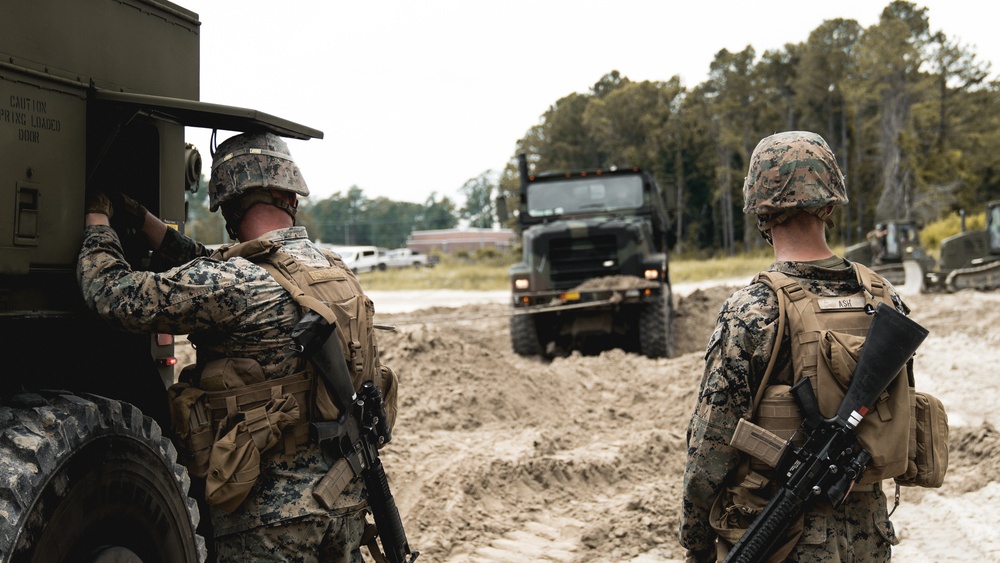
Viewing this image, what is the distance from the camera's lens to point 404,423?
7.62 m

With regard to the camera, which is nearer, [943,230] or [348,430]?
[348,430]

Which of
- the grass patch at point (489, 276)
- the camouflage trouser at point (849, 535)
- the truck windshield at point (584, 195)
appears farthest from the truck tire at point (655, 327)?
the grass patch at point (489, 276)

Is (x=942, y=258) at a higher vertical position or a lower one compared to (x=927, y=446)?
higher

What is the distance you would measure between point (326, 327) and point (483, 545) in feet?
9.46

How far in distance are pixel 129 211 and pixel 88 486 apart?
0.85 meters

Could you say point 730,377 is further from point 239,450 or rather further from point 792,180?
point 239,450

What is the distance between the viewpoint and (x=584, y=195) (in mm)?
12117

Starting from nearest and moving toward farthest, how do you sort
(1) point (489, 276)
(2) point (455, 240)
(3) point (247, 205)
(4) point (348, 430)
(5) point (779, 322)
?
(5) point (779, 322) < (4) point (348, 430) < (3) point (247, 205) < (1) point (489, 276) < (2) point (455, 240)

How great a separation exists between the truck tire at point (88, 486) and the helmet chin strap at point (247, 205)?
0.69m

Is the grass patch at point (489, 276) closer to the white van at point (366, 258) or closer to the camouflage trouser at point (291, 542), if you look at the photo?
the white van at point (366, 258)

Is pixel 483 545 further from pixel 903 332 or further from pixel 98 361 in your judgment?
pixel 903 332

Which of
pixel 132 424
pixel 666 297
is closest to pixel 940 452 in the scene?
pixel 132 424

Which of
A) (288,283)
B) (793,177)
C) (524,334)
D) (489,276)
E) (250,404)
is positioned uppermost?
(793,177)

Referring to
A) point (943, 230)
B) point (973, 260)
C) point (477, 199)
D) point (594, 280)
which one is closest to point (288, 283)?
point (594, 280)
